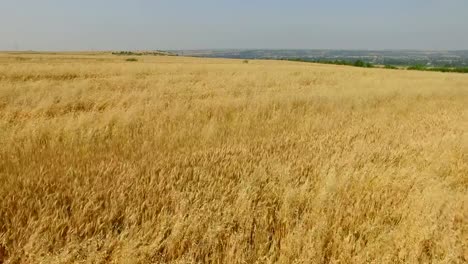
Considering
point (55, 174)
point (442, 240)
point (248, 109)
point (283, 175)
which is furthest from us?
point (248, 109)

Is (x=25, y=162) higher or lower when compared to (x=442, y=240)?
higher

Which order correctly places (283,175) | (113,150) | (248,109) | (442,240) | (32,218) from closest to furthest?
(32,218) < (442,240) < (283,175) < (113,150) < (248,109)

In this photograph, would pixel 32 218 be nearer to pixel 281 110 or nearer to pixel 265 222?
→ pixel 265 222

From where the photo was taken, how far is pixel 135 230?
2.86 metres

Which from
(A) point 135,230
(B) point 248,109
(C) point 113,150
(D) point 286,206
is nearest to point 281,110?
(B) point 248,109

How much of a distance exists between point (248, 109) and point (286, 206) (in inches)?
236

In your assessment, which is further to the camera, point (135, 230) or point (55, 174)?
point (55, 174)

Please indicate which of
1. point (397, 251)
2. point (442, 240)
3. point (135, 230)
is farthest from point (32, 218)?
point (442, 240)

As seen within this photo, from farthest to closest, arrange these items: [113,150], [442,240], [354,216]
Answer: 1. [113,150]
2. [354,216]
3. [442,240]

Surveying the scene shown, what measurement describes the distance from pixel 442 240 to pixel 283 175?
1495 mm

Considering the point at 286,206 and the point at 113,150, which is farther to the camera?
the point at 113,150

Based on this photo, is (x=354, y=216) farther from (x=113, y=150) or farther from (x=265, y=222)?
(x=113, y=150)

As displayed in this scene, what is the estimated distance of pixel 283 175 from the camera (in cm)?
397

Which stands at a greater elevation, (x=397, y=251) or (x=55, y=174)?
(x=55, y=174)
